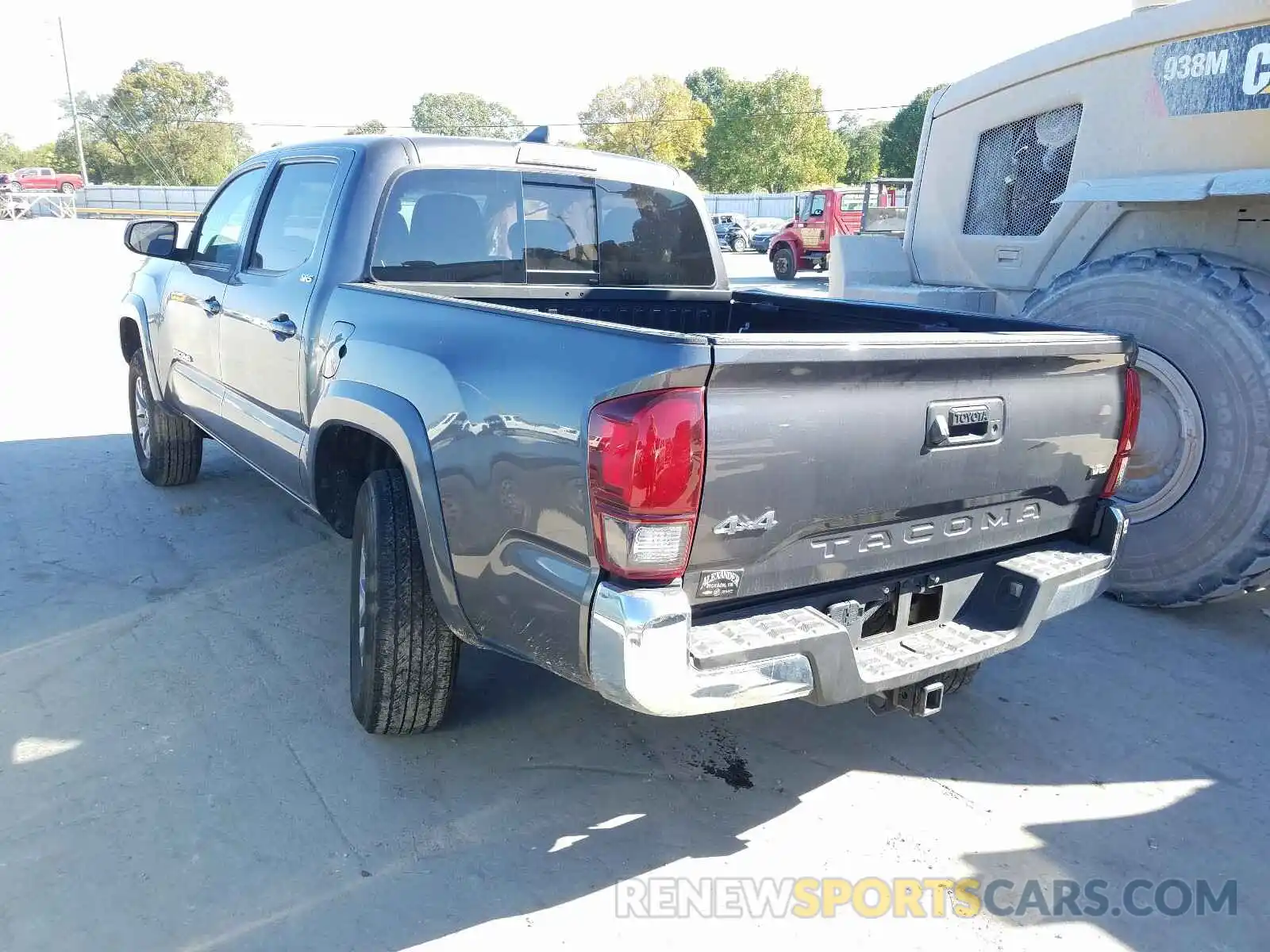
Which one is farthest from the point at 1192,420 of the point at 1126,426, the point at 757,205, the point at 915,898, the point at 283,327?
the point at 757,205

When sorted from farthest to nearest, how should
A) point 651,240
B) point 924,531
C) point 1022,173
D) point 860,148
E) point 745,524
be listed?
point 860,148 < point 1022,173 < point 651,240 < point 924,531 < point 745,524

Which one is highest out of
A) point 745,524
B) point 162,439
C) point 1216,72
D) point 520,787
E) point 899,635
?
point 1216,72

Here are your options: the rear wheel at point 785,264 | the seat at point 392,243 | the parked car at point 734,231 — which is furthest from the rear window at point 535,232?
the parked car at point 734,231

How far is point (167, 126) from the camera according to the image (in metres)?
68.3

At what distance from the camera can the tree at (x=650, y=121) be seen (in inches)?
2467

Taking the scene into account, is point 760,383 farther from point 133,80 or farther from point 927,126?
point 133,80

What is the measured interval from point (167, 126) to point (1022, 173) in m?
76.3

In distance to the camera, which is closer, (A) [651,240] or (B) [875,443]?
(B) [875,443]

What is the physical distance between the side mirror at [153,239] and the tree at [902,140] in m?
58.1

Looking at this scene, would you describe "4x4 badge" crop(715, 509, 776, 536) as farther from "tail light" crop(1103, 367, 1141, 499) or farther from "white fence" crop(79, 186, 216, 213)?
"white fence" crop(79, 186, 216, 213)

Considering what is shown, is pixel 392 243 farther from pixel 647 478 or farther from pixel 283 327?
pixel 647 478

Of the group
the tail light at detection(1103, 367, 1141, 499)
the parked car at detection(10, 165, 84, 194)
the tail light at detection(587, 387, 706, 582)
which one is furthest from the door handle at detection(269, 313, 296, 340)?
the parked car at detection(10, 165, 84, 194)

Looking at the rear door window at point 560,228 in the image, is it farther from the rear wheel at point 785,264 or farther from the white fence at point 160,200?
the white fence at point 160,200

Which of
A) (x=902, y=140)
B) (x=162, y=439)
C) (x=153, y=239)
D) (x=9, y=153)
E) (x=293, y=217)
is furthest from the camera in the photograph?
(x=9, y=153)
